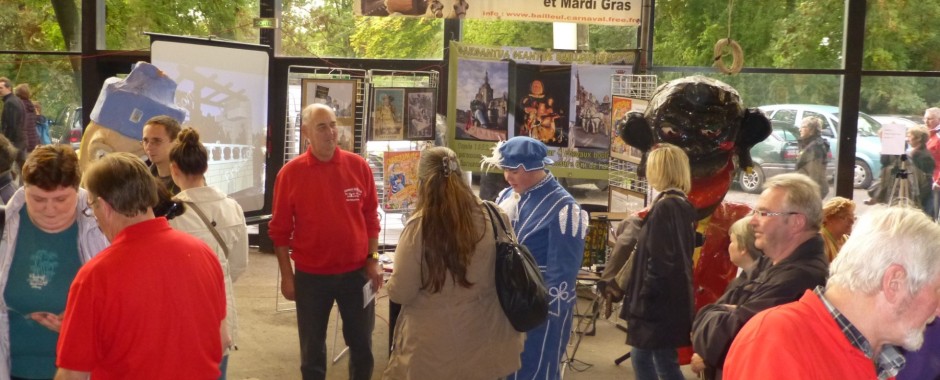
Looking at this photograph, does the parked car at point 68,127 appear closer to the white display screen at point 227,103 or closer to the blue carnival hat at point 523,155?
the white display screen at point 227,103

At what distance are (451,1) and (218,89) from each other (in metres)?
2.41

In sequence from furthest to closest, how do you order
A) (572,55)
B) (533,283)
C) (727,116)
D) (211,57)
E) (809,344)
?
(572,55) → (211,57) → (727,116) → (533,283) → (809,344)

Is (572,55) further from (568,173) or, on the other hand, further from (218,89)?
(218,89)

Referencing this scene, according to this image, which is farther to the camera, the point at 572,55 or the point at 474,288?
the point at 572,55

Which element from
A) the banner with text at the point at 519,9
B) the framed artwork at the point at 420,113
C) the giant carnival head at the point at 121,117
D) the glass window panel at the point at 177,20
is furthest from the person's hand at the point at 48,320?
the glass window panel at the point at 177,20

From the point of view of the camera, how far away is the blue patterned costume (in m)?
4.38

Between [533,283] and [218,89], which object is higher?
[218,89]

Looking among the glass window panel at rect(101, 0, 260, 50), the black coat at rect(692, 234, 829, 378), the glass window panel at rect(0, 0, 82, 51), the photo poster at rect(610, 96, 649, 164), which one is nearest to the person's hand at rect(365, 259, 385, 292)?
the black coat at rect(692, 234, 829, 378)

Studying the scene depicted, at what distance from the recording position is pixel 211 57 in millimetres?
6742

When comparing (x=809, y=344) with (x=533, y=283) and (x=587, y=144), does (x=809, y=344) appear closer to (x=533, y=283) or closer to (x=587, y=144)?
(x=533, y=283)

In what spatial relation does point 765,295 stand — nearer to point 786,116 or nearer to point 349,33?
point 786,116

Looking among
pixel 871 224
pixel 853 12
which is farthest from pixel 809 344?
pixel 853 12

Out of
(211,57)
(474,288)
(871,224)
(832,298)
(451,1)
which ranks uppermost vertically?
(451,1)

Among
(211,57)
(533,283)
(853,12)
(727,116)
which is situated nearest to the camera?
(533,283)
